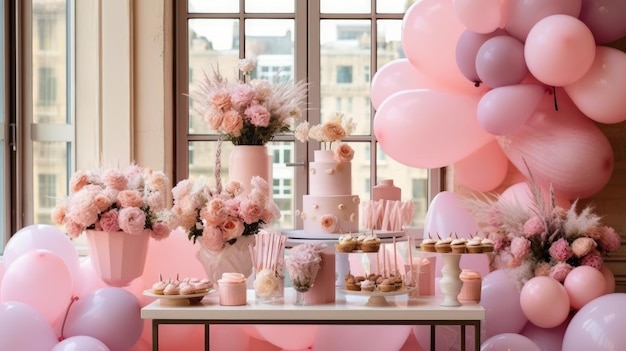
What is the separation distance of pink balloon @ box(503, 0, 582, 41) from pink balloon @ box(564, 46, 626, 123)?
218mm

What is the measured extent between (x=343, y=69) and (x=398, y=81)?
0.82 metres

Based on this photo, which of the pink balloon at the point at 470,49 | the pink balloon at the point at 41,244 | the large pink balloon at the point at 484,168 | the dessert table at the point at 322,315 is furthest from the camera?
the large pink balloon at the point at 484,168

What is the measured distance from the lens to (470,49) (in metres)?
3.76

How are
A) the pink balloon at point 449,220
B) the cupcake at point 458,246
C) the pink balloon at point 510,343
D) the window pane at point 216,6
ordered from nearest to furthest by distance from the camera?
the cupcake at point 458,246 → the pink balloon at point 510,343 → the pink balloon at point 449,220 → the window pane at point 216,6

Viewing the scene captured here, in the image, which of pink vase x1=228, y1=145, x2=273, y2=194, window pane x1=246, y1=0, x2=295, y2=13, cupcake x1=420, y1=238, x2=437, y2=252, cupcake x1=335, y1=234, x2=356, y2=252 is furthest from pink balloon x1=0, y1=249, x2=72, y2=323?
window pane x1=246, y1=0, x2=295, y2=13

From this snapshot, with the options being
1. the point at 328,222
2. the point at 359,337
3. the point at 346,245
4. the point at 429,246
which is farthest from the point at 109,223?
the point at 429,246

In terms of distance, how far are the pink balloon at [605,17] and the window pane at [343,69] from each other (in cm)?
151

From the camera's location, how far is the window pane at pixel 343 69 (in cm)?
497

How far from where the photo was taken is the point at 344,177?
3693 mm

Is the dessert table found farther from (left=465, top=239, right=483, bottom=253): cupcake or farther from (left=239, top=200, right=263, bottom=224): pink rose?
A: (left=239, top=200, right=263, bottom=224): pink rose

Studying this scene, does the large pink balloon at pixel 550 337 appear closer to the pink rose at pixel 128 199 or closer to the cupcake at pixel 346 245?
the cupcake at pixel 346 245

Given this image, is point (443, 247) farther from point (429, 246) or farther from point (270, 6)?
point (270, 6)

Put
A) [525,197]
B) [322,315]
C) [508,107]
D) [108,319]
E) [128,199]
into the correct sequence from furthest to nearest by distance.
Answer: [525,197]
[508,107]
[128,199]
[108,319]
[322,315]

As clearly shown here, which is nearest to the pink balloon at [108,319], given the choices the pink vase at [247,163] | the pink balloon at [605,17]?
the pink vase at [247,163]
